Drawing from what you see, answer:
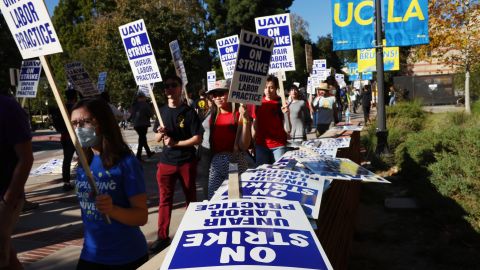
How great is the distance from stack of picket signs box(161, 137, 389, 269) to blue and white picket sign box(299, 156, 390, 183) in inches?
16.7

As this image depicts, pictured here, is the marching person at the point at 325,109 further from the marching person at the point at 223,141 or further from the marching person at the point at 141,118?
the marching person at the point at 223,141

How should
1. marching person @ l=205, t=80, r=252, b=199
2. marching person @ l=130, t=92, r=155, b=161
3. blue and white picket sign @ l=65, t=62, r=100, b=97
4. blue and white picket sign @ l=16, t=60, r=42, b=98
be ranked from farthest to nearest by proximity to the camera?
marching person @ l=130, t=92, r=155, b=161
blue and white picket sign @ l=16, t=60, r=42, b=98
blue and white picket sign @ l=65, t=62, r=100, b=97
marching person @ l=205, t=80, r=252, b=199

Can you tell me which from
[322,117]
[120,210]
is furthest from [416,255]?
[322,117]

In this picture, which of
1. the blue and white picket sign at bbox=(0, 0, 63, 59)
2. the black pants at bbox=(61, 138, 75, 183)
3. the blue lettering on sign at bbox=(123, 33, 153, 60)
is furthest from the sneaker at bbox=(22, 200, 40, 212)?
the blue and white picket sign at bbox=(0, 0, 63, 59)

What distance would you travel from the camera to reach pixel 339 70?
69000 mm

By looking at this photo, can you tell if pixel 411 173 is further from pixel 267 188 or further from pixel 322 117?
pixel 267 188

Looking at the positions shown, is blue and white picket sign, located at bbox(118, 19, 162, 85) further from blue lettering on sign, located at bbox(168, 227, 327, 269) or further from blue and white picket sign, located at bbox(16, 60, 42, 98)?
blue and white picket sign, located at bbox(16, 60, 42, 98)

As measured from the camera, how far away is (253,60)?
4383 mm

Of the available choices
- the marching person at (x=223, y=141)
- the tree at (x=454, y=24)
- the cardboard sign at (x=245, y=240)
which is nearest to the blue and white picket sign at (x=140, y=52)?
the marching person at (x=223, y=141)

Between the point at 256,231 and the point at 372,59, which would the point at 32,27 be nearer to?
the point at 256,231

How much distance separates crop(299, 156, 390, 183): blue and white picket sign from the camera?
10.2 feet

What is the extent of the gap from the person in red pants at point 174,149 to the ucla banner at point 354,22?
6.32m

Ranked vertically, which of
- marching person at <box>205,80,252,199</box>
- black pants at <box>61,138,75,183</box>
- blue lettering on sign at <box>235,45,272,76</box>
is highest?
blue lettering on sign at <box>235,45,272,76</box>

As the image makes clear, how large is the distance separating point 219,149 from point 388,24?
6876 millimetres
